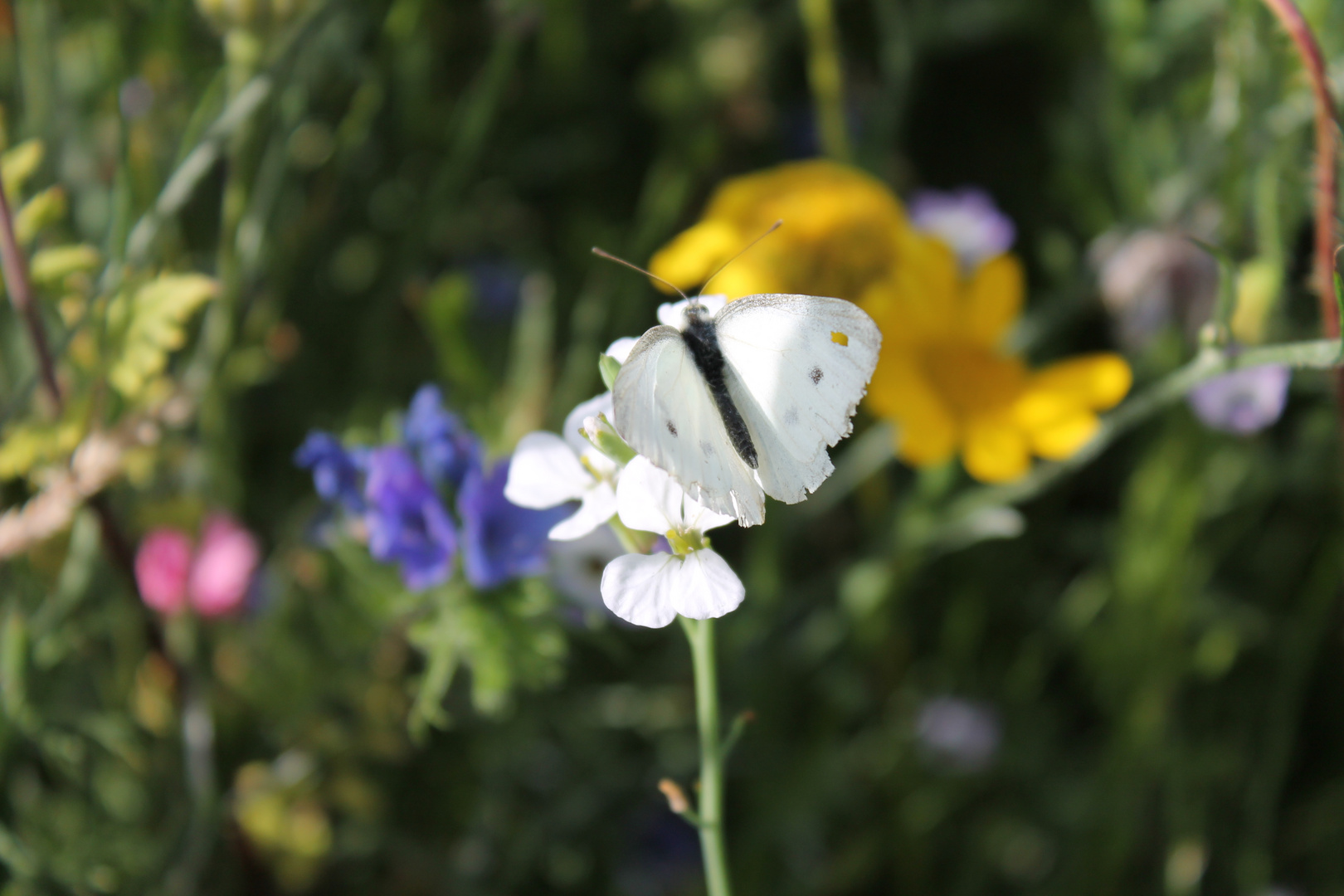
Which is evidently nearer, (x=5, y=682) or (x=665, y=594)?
(x=665, y=594)

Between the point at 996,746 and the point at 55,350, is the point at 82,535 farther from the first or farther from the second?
the point at 996,746

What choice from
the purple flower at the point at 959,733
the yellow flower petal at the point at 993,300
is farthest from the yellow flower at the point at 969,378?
the purple flower at the point at 959,733

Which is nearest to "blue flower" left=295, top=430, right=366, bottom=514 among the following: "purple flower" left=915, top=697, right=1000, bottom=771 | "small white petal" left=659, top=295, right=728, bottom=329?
"small white petal" left=659, top=295, right=728, bottom=329

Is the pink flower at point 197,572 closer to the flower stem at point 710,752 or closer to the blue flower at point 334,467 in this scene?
the blue flower at point 334,467

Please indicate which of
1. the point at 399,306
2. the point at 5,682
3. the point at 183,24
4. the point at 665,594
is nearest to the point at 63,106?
the point at 183,24

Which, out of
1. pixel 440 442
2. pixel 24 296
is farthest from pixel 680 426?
pixel 24 296
